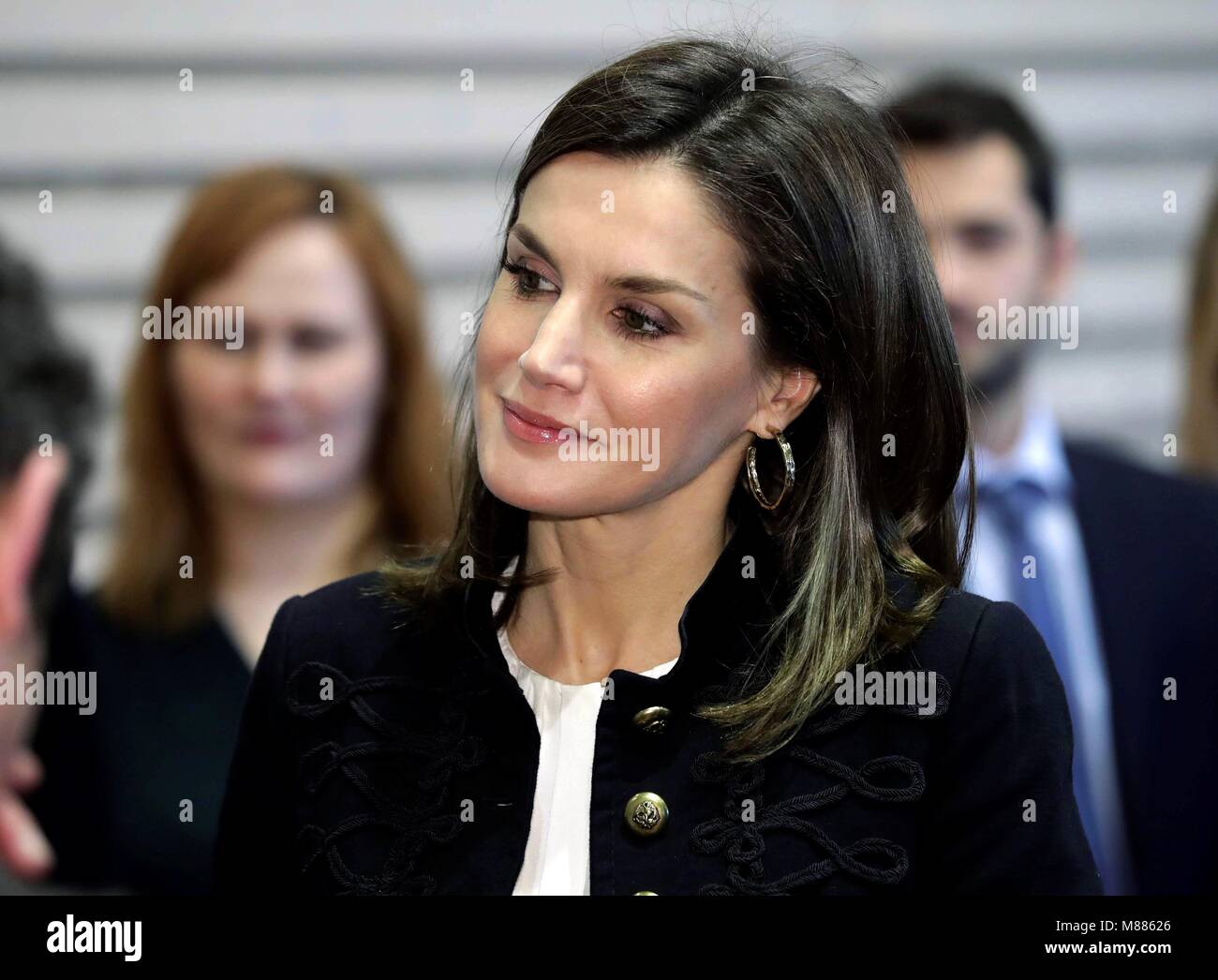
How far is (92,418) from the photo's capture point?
2.91m

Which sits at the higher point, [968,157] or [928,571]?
[968,157]

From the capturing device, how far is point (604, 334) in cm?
184

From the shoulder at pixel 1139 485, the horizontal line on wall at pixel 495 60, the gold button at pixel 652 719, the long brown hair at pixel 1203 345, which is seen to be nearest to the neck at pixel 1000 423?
the shoulder at pixel 1139 485

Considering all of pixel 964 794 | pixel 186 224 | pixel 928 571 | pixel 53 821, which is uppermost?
pixel 186 224

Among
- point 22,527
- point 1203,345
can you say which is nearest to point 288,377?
point 22,527

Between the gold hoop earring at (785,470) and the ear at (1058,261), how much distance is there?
1.40 metres

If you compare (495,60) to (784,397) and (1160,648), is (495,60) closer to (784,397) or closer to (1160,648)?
(784,397)

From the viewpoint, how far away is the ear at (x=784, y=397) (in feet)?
6.46

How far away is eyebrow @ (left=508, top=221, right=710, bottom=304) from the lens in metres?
1.81

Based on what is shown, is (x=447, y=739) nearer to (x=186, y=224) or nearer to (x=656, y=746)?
(x=656, y=746)

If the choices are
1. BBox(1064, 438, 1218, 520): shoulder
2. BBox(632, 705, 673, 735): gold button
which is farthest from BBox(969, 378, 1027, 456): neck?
BBox(632, 705, 673, 735): gold button

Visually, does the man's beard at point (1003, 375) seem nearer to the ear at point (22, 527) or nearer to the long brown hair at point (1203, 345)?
the long brown hair at point (1203, 345)
